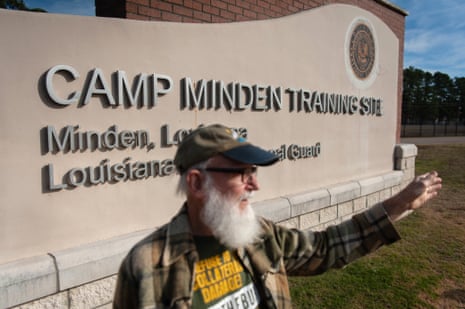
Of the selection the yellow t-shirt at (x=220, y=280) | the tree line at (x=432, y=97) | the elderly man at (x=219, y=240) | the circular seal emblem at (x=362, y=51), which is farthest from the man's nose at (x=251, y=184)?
the tree line at (x=432, y=97)

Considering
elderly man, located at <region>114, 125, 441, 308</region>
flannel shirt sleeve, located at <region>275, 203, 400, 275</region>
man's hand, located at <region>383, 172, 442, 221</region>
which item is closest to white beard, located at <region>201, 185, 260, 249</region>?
elderly man, located at <region>114, 125, 441, 308</region>

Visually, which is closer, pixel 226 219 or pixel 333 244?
pixel 226 219

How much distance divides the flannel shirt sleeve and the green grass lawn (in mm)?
2098

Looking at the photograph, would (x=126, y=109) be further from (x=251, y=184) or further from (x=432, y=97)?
(x=432, y=97)

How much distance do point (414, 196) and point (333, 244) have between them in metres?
0.44

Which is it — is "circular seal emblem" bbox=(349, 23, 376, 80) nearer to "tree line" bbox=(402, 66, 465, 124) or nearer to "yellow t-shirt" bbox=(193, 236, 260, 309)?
"yellow t-shirt" bbox=(193, 236, 260, 309)

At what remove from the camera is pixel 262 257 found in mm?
1495

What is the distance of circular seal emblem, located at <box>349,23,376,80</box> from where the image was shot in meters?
5.32

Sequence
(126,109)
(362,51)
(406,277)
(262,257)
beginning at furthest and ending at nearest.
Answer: (362,51), (406,277), (126,109), (262,257)

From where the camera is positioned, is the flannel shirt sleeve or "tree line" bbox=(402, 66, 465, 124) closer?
the flannel shirt sleeve

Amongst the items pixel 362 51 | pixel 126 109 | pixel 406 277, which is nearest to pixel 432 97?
pixel 362 51

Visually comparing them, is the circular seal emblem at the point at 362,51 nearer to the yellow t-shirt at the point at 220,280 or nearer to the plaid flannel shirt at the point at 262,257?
the plaid flannel shirt at the point at 262,257

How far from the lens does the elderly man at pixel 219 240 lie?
125 centimetres

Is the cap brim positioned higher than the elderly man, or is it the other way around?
the cap brim
